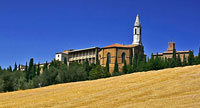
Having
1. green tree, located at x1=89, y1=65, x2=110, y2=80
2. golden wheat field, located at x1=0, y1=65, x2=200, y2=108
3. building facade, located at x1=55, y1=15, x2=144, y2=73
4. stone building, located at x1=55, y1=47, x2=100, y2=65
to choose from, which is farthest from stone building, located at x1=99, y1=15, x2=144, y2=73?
golden wheat field, located at x1=0, y1=65, x2=200, y2=108

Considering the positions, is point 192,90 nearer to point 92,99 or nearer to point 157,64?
point 92,99

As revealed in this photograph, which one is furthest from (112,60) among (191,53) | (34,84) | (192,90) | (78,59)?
(192,90)

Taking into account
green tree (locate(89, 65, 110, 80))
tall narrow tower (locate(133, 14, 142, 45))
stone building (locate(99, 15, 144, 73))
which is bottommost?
green tree (locate(89, 65, 110, 80))

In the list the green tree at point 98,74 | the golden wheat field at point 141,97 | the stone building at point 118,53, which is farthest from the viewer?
the stone building at point 118,53

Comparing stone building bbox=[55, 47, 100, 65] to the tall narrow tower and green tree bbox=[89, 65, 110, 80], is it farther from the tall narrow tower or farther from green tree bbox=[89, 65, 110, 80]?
green tree bbox=[89, 65, 110, 80]

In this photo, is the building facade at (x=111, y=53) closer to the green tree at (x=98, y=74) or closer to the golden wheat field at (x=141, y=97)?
the green tree at (x=98, y=74)

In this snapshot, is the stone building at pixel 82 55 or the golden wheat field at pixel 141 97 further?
the stone building at pixel 82 55

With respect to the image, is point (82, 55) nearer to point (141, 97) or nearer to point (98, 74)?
point (98, 74)

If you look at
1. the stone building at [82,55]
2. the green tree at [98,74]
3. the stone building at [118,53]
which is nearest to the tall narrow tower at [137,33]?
the stone building at [118,53]

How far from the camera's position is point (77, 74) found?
72438 mm

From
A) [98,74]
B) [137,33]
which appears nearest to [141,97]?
[98,74]

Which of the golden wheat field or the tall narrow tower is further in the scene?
the tall narrow tower

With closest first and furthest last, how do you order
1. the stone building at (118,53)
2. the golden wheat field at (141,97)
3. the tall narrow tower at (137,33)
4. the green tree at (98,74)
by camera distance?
1. the golden wheat field at (141,97)
2. the green tree at (98,74)
3. the stone building at (118,53)
4. the tall narrow tower at (137,33)

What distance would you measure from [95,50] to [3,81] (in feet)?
175
